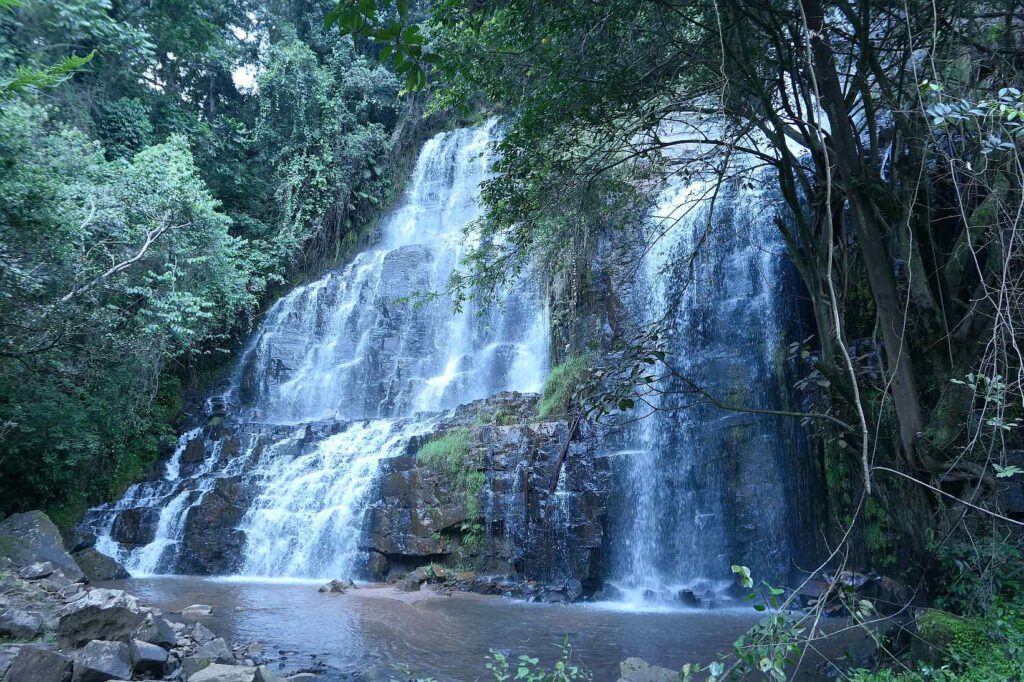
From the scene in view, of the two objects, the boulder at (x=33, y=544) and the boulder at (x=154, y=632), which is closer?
the boulder at (x=154, y=632)

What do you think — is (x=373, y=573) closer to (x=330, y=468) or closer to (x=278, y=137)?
(x=330, y=468)

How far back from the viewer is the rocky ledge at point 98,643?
15.0ft

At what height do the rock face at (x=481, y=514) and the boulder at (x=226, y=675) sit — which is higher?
the rock face at (x=481, y=514)

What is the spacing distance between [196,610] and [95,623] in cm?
318

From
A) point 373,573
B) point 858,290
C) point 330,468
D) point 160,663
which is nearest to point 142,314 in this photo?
point 330,468

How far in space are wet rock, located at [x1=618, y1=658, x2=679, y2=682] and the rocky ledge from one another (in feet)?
8.84

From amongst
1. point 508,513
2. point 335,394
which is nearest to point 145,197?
point 335,394

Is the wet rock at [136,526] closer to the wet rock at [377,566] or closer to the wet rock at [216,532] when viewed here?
the wet rock at [216,532]

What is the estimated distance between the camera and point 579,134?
632 cm

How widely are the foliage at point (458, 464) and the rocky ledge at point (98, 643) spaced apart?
4.75 m

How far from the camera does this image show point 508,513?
10.9m

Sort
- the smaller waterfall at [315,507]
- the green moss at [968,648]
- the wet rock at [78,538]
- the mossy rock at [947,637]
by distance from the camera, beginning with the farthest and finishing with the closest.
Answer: the wet rock at [78,538], the smaller waterfall at [315,507], the mossy rock at [947,637], the green moss at [968,648]

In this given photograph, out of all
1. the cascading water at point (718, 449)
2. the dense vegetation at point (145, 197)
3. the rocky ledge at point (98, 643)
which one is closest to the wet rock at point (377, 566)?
the cascading water at point (718, 449)

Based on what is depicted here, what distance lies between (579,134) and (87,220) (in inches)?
352
